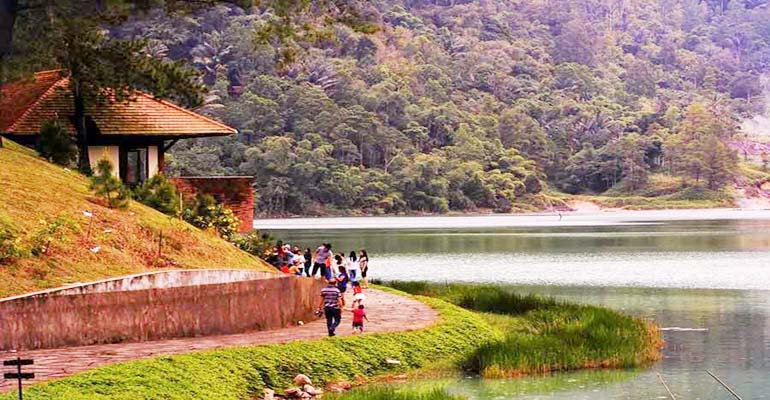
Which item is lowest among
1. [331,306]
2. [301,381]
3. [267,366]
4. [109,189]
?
[301,381]

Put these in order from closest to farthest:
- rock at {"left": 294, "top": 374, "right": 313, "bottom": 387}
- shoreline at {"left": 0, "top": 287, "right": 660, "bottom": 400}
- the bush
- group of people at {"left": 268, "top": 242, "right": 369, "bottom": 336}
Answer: shoreline at {"left": 0, "top": 287, "right": 660, "bottom": 400}
rock at {"left": 294, "top": 374, "right": 313, "bottom": 387}
group of people at {"left": 268, "top": 242, "right": 369, "bottom": 336}
the bush

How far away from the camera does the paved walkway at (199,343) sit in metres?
18.0

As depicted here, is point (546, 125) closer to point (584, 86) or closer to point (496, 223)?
point (584, 86)

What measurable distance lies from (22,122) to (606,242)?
4696 centimetres

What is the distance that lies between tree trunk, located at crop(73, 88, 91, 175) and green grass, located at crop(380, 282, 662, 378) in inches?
490

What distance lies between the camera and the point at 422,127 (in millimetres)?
135875

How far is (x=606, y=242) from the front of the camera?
7588 cm

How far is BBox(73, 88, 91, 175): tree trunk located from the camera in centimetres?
3462

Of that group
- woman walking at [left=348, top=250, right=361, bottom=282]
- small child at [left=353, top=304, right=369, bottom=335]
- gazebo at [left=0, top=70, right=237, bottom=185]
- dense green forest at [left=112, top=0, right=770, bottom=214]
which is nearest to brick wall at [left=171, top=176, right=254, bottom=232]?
A: gazebo at [left=0, top=70, right=237, bottom=185]

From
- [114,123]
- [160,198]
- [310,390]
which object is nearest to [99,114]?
[114,123]

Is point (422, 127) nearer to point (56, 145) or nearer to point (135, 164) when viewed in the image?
point (135, 164)

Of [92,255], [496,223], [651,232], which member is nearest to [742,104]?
[496,223]

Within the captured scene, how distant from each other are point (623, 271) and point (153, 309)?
34179mm

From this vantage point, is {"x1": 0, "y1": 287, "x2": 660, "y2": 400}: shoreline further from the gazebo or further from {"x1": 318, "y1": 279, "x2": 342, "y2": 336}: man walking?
the gazebo
